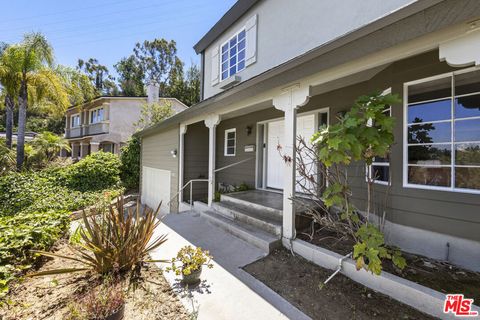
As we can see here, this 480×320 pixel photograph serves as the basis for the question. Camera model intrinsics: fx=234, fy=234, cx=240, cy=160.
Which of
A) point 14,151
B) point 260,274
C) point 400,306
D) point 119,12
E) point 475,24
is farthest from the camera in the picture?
point 119,12

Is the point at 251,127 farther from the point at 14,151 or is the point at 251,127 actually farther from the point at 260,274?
the point at 14,151

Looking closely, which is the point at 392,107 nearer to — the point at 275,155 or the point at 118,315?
the point at 275,155

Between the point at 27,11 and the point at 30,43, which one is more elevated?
the point at 27,11

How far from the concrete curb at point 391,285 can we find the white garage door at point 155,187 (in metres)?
5.70

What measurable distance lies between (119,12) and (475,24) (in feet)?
51.7

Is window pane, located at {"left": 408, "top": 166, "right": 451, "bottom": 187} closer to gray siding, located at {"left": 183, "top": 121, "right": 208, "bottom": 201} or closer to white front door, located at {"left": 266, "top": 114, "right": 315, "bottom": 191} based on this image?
white front door, located at {"left": 266, "top": 114, "right": 315, "bottom": 191}

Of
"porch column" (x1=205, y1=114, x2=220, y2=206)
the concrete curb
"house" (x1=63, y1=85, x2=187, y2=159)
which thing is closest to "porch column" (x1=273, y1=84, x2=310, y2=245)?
the concrete curb

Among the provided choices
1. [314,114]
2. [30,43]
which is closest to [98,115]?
[30,43]

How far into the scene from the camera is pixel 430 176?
3.32 meters

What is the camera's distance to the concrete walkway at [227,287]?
2541 millimetres

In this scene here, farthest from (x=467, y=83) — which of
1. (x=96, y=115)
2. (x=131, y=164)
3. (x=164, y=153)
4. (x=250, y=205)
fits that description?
(x=96, y=115)

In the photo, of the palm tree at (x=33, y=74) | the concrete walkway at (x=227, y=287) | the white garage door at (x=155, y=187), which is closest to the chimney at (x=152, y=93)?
the palm tree at (x=33, y=74)

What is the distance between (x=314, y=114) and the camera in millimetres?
5285

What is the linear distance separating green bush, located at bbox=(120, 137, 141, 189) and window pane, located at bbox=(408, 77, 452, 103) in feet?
40.9
